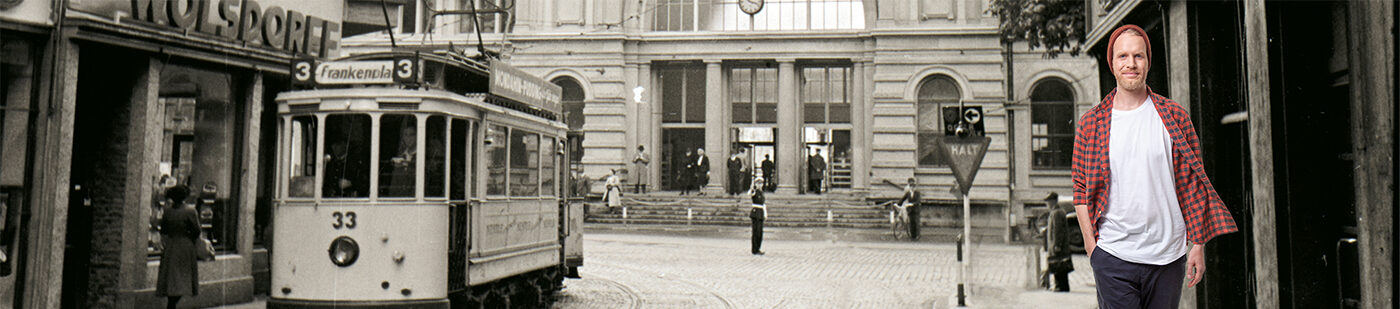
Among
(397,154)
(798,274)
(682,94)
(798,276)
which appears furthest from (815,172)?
(397,154)

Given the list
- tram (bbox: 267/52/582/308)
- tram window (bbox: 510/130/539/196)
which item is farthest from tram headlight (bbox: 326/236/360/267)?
tram window (bbox: 510/130/539/196)

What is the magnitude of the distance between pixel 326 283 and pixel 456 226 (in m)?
1.18

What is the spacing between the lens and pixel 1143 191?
9.07ft

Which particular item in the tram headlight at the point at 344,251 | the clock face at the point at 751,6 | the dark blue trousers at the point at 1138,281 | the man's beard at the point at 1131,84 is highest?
the clock face at the point at 751,6

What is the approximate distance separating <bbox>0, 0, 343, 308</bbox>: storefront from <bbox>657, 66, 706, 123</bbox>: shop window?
64.7 feet

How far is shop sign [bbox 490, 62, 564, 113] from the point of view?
8352 mm

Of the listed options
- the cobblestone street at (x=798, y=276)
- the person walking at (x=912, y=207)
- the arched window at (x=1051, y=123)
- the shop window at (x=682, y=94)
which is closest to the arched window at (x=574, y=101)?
the shop window at (x=682, y=94)

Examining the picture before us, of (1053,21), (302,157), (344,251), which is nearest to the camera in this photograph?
(344,251)

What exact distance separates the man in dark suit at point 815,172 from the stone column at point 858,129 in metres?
1.01

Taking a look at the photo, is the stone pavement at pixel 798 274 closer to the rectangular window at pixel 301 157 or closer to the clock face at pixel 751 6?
the rectangular window at pixel 301 157

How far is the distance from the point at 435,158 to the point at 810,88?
78.8 feet

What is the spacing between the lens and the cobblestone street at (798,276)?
35.3ft

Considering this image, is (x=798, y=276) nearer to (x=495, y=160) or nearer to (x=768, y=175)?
(x=495, y=160)

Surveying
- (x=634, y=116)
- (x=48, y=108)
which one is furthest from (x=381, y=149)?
(x=634, y=116)
